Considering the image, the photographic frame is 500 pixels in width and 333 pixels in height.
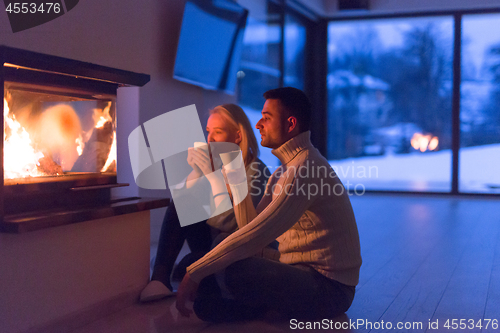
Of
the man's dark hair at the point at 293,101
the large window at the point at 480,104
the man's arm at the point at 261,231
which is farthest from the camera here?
the large window at the point at 480,104

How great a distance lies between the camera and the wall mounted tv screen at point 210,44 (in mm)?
3252

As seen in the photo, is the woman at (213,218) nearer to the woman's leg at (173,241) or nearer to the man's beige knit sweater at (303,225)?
the woman's leg at (173,241)

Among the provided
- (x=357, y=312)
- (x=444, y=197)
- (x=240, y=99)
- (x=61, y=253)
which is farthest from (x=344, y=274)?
(x=444, y=197)

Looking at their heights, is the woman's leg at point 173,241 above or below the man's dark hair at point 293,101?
below

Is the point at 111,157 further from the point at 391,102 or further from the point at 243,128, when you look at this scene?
the point at 391,102

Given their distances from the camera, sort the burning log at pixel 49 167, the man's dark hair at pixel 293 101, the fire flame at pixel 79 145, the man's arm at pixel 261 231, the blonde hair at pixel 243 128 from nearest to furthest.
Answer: the man's arm at pixel 261 231
the man's dark hair at pixel 293 101
the burning log at pixel 49 167
the fire flame at pixel 79 145
the blonde hair at pixel 243 128

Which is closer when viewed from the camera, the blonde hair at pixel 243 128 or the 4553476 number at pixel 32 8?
the 4553476 number at pixel 32 8

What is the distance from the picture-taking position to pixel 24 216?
1542 mm

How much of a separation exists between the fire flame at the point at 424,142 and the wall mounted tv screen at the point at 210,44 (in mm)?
3411

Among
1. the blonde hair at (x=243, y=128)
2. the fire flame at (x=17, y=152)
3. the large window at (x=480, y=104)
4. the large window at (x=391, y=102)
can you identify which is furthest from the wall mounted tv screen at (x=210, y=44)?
the large window at (x=480, y=104)

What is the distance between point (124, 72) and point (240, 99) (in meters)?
2.70

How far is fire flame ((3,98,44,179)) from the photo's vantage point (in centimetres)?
159

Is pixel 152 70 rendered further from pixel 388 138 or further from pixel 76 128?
pixel 388 138

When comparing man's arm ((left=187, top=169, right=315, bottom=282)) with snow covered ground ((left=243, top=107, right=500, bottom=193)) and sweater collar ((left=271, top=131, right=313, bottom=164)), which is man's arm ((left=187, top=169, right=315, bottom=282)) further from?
snow covered ground ((left=243, top=107, right=500, bottom=193))
